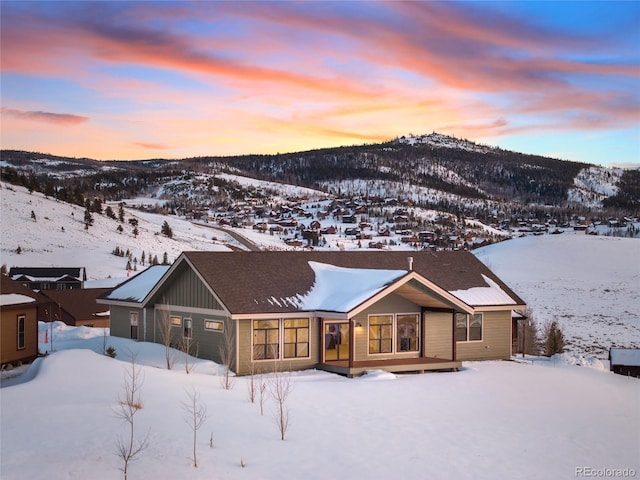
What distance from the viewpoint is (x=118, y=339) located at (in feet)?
96.4

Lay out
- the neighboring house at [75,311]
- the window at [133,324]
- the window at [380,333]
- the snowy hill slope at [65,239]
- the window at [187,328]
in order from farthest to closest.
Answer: the snowy hill slope at [65,239] < the neighboring house at [75,311] < the window at [133,324] < the window at [380,333] < the window at [187,328]

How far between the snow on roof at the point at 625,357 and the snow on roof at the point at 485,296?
547 centimetres

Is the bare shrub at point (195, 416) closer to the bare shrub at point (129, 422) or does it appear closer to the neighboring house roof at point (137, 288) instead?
the bare shrub at point (129, 422)

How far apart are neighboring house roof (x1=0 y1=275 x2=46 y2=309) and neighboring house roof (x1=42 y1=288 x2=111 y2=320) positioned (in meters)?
23.1

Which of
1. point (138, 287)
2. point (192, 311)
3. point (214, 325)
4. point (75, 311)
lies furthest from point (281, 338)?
point (75, 311)

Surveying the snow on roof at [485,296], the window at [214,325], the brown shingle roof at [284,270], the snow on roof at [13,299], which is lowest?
the window at [214,325]

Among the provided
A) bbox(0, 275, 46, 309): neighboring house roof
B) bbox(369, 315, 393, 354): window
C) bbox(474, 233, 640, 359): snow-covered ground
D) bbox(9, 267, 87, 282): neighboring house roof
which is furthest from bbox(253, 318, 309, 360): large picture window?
bbox(9, 267, 87, 282): neighboring house roof

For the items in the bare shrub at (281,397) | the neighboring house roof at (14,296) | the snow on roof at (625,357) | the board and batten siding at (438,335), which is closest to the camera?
the bare shrub at (281,397)

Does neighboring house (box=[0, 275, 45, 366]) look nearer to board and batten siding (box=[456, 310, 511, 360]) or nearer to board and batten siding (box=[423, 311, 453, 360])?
board and batten siding (box=[423, 311, 453, 360])

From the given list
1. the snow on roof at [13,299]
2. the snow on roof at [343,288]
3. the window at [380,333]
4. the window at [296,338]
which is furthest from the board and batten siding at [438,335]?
the snow on roof at [13,299]

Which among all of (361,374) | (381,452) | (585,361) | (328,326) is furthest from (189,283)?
(585,361)

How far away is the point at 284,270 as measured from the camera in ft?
90.9

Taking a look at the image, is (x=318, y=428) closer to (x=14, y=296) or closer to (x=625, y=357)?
(x=14, y=296)

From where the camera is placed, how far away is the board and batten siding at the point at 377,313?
25.8m
